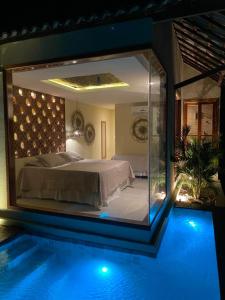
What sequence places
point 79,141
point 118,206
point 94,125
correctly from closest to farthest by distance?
1. point 118,206
2. point 79,141
3. point 94,125

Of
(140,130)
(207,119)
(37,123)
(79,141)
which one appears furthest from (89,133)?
(207,119)

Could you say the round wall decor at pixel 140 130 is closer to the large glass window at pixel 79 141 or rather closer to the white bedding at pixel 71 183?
the large glass window at pixel 79 141

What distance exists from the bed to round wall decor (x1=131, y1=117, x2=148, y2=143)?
9.30 ft

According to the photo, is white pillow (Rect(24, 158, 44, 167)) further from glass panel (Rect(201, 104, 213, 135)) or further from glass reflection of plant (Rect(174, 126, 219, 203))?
glass panel (Rect(201, 104, 213, 135))

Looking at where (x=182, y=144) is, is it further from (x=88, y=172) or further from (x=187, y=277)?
(x=187, y=277)

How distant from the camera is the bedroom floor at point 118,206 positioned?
3.65 m

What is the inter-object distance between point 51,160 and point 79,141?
7.60 feet

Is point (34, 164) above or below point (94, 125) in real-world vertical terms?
below

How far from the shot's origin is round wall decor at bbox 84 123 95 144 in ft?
25.9

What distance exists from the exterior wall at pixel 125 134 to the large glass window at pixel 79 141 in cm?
45

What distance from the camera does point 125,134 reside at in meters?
8.14

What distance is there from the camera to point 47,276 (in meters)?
2.38

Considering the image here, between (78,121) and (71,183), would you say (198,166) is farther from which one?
(78,121)

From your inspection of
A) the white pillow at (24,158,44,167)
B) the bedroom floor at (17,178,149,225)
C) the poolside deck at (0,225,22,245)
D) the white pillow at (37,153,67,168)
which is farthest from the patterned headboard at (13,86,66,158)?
the poolside deck at (0,225,22,245)
